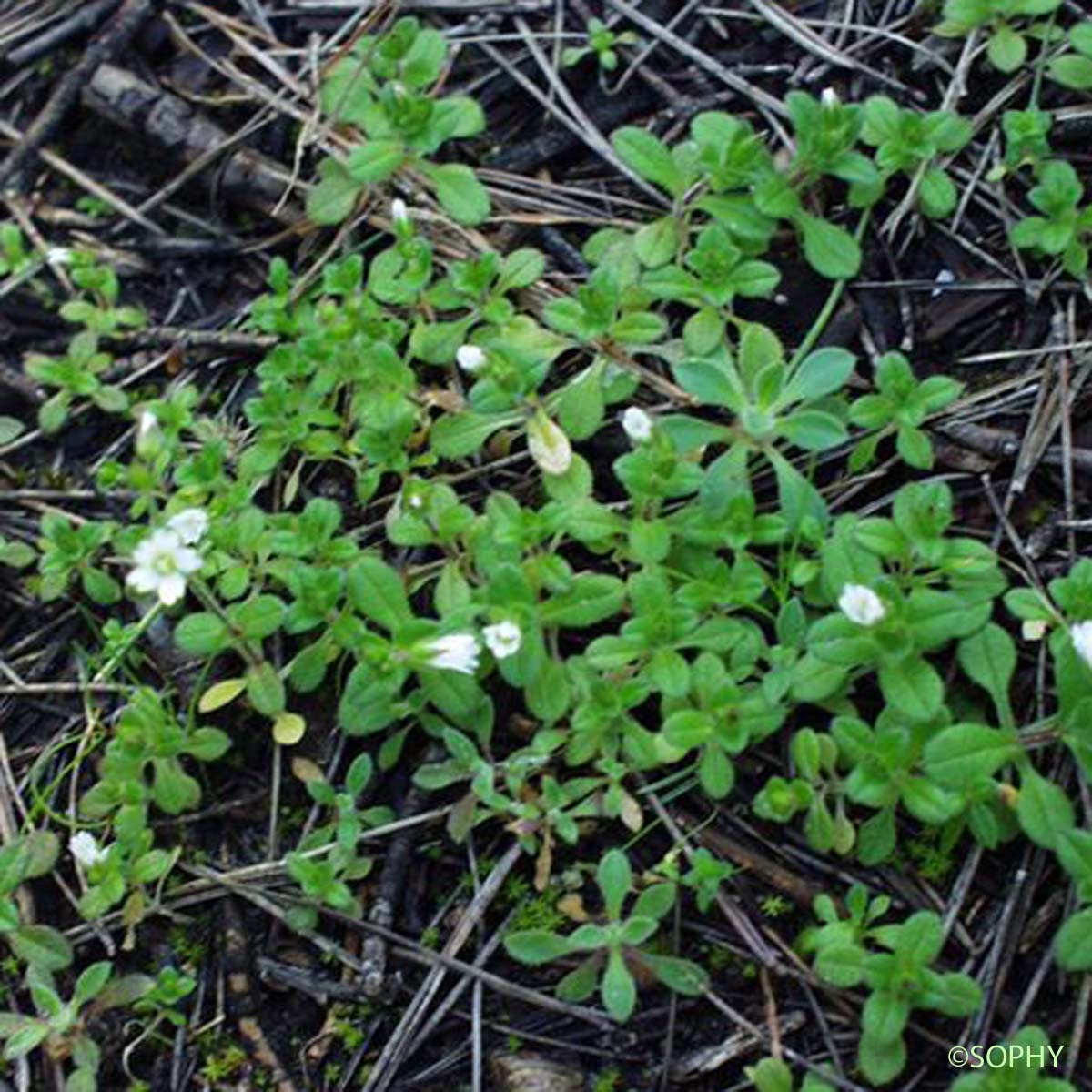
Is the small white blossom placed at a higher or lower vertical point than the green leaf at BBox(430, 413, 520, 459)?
higher

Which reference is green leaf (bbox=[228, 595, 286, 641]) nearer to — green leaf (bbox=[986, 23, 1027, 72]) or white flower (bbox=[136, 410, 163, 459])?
white flower (bbox=[136, 410, 163, 459])

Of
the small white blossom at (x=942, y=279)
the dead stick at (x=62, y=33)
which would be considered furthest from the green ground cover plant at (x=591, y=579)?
the dead stick at (x=62, y=33)

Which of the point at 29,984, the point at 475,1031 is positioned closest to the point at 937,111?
the point at 475,1031

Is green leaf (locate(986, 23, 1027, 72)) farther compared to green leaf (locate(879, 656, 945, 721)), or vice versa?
green leaf (locate(986, 23, 1027, 72))

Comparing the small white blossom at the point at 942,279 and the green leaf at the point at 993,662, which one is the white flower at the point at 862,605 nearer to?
the green leaf at the point at 993,662

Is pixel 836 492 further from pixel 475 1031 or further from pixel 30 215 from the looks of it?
pixel 30 215

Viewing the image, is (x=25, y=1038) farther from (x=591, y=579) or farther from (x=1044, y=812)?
(x=1044, y=812)

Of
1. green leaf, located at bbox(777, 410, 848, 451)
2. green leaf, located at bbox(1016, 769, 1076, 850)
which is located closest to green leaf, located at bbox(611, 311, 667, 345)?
green leaf, located at bbox(777, 410, 848, 451)
